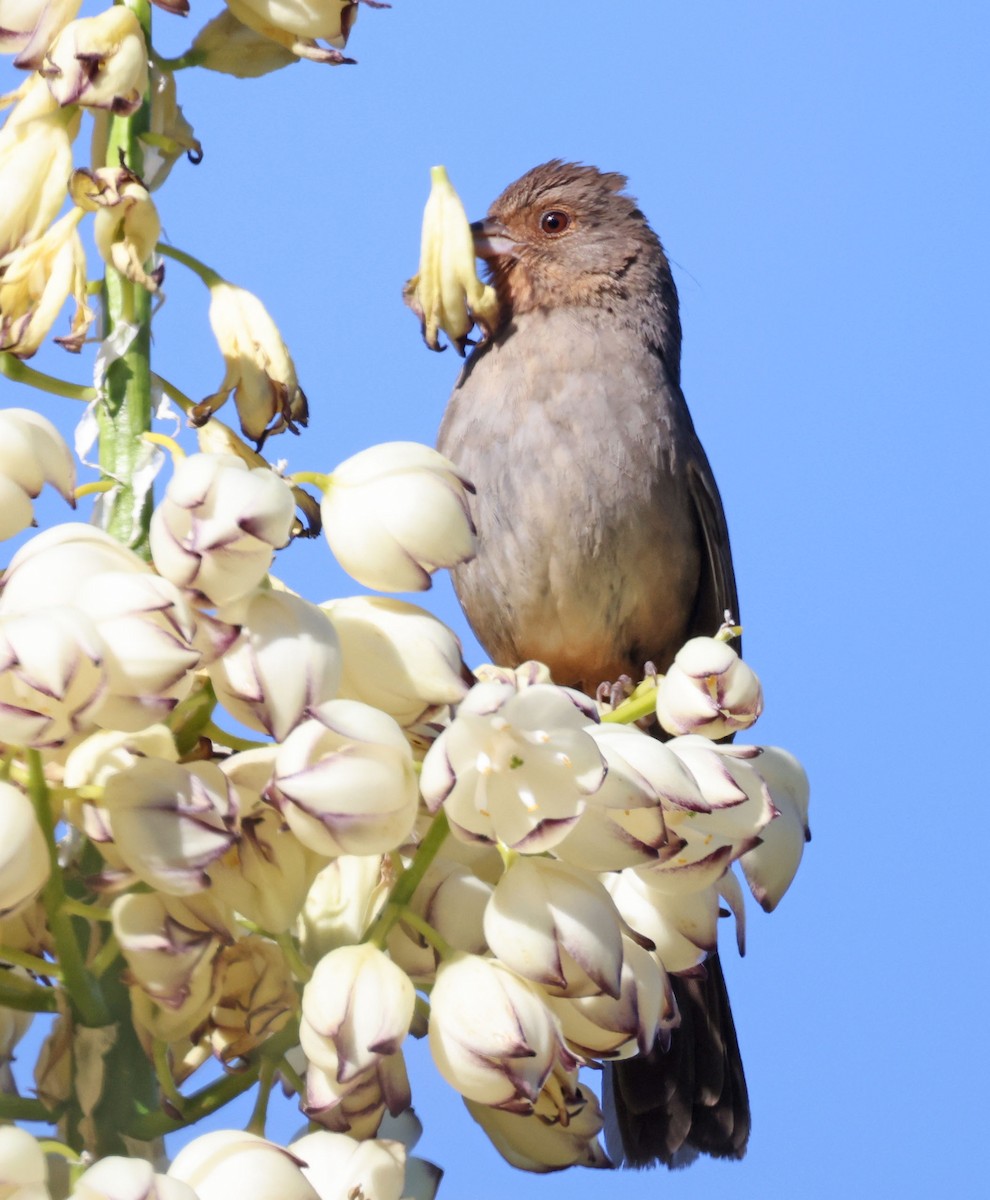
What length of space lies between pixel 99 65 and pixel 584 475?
2.02m

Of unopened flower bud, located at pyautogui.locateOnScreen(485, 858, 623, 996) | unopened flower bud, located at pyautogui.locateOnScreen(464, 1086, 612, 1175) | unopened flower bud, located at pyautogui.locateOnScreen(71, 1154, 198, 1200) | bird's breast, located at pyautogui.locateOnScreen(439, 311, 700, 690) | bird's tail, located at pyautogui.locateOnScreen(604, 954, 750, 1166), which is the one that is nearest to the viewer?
unopened flower bud, located at pyautogui.locateOnScreen(71, 1154, 198, 1200)

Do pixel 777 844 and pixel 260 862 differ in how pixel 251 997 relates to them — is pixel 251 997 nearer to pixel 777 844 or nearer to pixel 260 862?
pixel 260 862

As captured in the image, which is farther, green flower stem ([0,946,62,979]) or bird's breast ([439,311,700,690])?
bird's breast ([439,311,700,690])

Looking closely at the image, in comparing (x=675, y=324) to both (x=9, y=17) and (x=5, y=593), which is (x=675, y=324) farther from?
(x=5, y=593)

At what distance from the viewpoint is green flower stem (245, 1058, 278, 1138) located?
0.87 metres

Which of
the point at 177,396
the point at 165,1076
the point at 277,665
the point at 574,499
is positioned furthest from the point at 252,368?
the point at 574,499

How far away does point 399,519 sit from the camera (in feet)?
2.79

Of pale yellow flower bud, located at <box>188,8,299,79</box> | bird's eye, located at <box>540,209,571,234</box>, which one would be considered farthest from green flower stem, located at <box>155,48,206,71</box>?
bird's eye, located at <box>540,209,571,234</box>

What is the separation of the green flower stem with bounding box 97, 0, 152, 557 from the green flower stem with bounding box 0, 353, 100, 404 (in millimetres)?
14

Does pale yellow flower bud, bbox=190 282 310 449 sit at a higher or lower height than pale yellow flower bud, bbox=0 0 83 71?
lower

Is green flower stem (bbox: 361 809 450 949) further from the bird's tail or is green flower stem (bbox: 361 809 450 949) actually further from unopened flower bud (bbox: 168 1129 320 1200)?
the bird's tail

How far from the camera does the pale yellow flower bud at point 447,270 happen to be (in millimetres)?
1191

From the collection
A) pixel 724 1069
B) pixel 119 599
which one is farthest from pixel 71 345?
pixel 724 1069

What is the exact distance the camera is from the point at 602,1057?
0.89 meters
